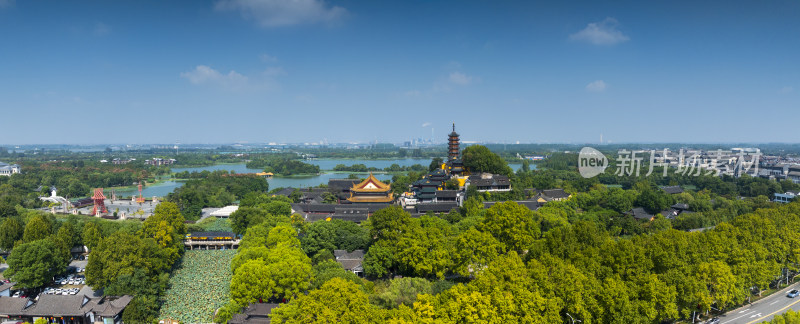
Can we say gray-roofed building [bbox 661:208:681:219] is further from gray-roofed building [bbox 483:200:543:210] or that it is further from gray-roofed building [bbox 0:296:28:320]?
gray-roofed building [bbox 0:296:28:320]

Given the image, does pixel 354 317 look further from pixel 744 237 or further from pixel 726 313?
pixel 744 237

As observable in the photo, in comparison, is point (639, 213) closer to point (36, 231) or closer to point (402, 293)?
point (402, 293)

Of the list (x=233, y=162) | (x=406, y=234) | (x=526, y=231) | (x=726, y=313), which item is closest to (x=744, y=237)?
(x=726, y=313)

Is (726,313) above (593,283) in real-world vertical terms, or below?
below

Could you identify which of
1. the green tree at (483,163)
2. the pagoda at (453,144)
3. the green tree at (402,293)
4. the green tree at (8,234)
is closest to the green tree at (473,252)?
the green tree at (402,293)

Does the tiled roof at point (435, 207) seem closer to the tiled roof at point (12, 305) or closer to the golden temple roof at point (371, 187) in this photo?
the golden temple roof at point (371, 187)

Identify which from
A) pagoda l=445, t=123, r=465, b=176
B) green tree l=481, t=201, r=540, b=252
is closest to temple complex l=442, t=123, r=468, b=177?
pagoda l=445, t=123, r=465, b=176

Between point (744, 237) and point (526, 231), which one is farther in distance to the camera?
point (526, 231)
